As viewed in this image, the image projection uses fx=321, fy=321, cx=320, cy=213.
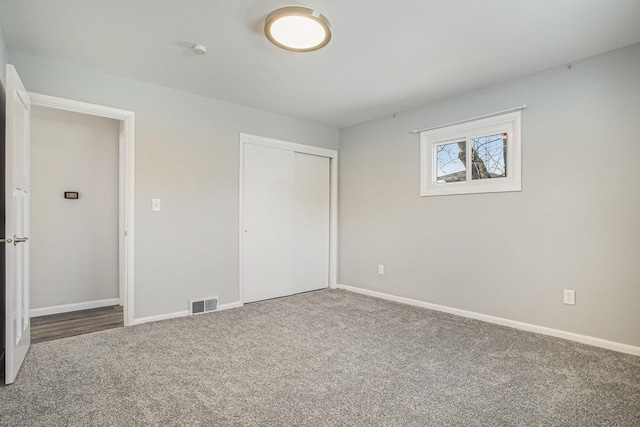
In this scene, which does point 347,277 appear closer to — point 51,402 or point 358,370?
point 358,370

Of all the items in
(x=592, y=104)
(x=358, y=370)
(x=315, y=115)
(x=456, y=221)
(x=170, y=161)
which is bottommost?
(x=358, y=370)

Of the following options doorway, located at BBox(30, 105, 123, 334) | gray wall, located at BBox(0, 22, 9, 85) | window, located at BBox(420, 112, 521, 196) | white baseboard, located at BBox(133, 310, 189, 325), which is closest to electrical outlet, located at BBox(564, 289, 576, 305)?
window, located at BBox(420, 112, 521, 196)

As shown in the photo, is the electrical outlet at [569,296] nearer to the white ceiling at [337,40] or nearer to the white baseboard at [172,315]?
the white ceiling at [337,40]

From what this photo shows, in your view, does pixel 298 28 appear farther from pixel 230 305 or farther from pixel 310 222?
pixel 230 305

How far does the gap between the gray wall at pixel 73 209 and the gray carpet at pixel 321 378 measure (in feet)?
4.27

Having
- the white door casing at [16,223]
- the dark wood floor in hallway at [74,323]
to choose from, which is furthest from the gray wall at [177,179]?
the white door casing at [16,223]

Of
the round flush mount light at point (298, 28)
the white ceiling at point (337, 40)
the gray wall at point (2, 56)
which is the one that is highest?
the white ceiling at point (337, 40)

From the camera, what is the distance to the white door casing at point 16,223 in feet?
6.42

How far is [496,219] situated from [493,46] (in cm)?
157

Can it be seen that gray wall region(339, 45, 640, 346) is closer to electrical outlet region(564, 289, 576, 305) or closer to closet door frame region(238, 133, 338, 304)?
electrical outlet region(564, 289, 576, 305)

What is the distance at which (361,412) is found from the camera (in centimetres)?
172

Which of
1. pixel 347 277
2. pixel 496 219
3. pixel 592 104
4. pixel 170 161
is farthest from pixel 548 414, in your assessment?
pixel 170 161

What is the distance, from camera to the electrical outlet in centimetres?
273

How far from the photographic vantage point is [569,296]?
275 cm
